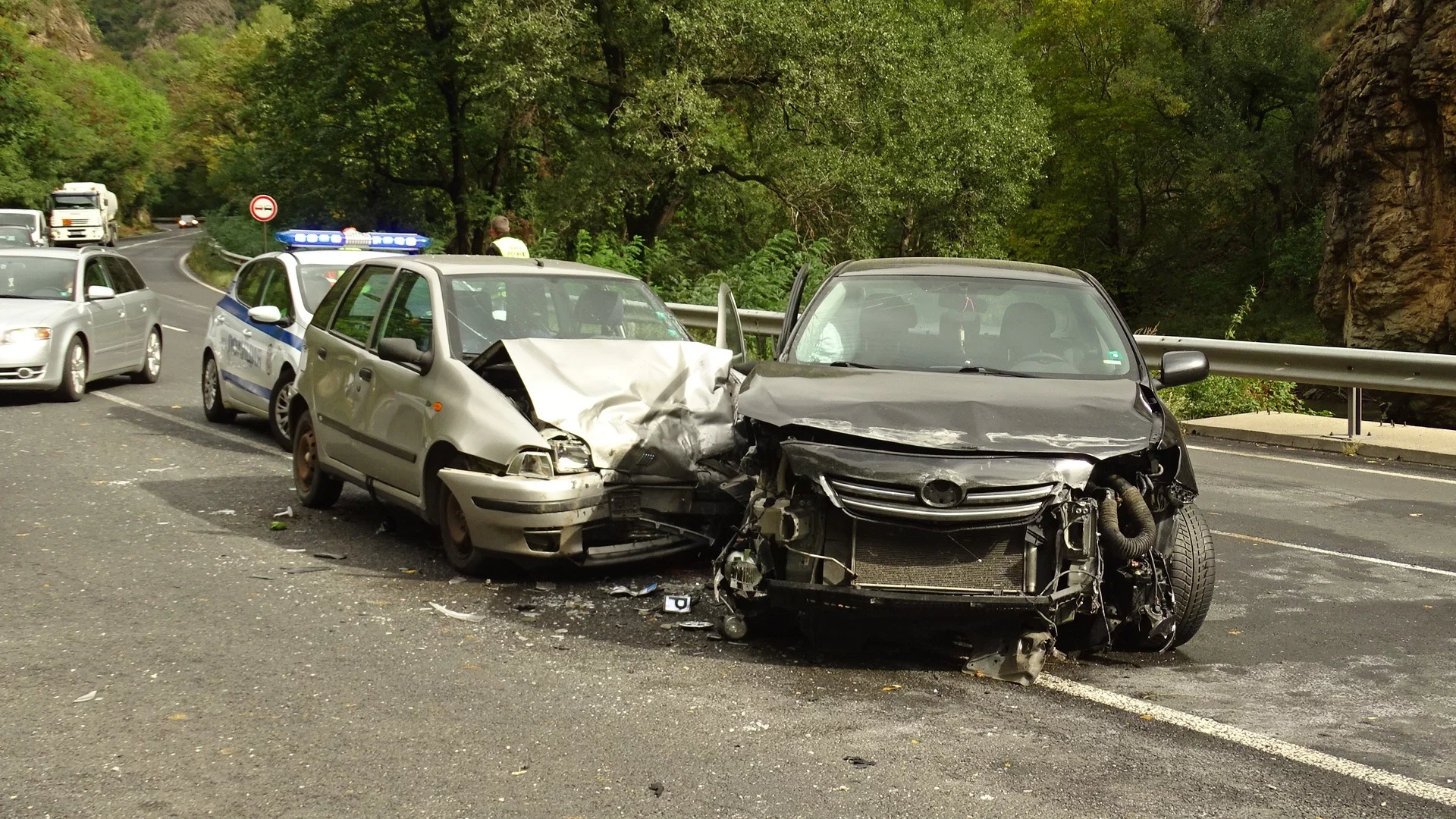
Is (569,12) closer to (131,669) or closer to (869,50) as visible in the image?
(869,50)

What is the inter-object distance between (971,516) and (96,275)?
13303 millimetres

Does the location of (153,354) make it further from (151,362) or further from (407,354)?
(407,354)

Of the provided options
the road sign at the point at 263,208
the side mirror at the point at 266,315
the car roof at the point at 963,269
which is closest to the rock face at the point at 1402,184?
the car roof at the point at 963,269

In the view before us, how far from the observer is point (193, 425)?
505 inches

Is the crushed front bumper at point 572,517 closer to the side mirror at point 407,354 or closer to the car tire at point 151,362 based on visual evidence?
the side mirror at point 407,354

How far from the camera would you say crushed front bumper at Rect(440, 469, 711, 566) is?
6816 millimetres

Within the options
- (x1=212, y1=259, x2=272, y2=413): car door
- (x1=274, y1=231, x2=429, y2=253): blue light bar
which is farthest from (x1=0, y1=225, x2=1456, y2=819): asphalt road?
(x1=274, y1=231, x2=429, y2=253): blue light bar

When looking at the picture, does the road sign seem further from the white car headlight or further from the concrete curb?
the concrete curb

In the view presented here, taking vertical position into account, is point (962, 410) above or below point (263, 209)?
below

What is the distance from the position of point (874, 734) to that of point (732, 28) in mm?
27065

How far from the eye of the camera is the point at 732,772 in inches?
174

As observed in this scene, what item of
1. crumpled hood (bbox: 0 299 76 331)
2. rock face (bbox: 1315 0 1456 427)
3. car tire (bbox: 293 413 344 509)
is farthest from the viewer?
rock face (bbox: 1315 0 1456 427)

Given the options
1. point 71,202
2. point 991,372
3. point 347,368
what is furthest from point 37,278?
point 71,202

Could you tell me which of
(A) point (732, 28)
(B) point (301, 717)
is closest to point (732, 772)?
(B) point (301, 717)
